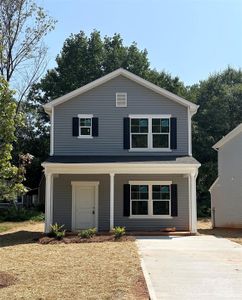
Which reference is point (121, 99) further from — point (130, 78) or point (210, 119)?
point (210, 119)

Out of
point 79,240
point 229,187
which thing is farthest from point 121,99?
point 229,187

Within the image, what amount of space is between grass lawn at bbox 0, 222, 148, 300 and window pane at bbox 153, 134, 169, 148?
702cm

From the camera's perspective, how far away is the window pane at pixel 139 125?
75.2 ft

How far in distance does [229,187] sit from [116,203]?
732 centimetres

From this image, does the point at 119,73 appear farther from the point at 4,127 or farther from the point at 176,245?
the point at 4,127

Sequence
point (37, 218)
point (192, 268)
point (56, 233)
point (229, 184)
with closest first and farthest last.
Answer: point (192, 268) → point (56, 233) → point (229, 184) → point (37, 218)

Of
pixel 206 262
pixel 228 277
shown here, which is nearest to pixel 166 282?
pixel 228 277

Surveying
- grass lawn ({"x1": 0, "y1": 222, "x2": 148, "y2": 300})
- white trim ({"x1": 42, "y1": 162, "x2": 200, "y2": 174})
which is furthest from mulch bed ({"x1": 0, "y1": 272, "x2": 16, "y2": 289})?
white trim ({"x1": 42, "y1": 162, "x2": 200, "y2": 174})

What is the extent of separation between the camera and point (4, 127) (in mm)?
10977

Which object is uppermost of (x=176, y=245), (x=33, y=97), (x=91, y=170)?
(x=33, y=97)

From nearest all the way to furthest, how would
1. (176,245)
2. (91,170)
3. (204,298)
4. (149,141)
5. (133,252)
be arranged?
1. (204,298)
2. (133,252)
3. (176,245)
4. (91,170)
5. (149,141)

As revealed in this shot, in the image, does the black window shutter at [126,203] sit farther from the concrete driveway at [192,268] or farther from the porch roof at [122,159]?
the concrete driveway at [192,268]

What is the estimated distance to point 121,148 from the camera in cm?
2275

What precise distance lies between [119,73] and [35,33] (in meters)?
13.8
